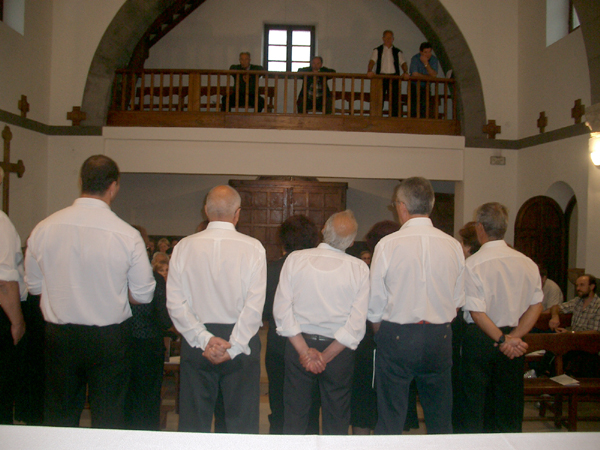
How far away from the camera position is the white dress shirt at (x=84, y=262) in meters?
2.14

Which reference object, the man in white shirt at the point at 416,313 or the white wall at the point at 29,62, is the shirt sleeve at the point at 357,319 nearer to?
the man in white shirt at the point at 416,313

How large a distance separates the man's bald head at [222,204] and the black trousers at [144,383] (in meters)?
0.83

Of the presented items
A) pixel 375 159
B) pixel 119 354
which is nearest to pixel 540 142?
pixel 375 159

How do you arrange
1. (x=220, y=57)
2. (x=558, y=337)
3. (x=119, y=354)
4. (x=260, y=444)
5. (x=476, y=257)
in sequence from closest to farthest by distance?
1. (x=260, y=444)
2. (x=119, y=354)
3. (x=476, y=257)
4. (x=558, y=337)
5. (x=220, y=57)

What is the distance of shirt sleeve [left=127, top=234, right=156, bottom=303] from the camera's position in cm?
221

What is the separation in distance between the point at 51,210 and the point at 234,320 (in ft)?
20.0

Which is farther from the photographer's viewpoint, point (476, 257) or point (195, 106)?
point (195, 106)

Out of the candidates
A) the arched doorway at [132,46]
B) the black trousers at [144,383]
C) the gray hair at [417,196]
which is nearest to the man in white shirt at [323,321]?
the gray hair at [417,196]

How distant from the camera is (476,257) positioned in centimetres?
261

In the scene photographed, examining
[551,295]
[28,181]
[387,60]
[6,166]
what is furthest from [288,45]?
[551,295]

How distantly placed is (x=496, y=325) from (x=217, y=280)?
1.64 meters

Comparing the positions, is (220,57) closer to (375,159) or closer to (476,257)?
(375,159)

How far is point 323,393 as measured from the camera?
7.86 ft

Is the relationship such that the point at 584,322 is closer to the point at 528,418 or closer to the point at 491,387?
the point at 528,418
